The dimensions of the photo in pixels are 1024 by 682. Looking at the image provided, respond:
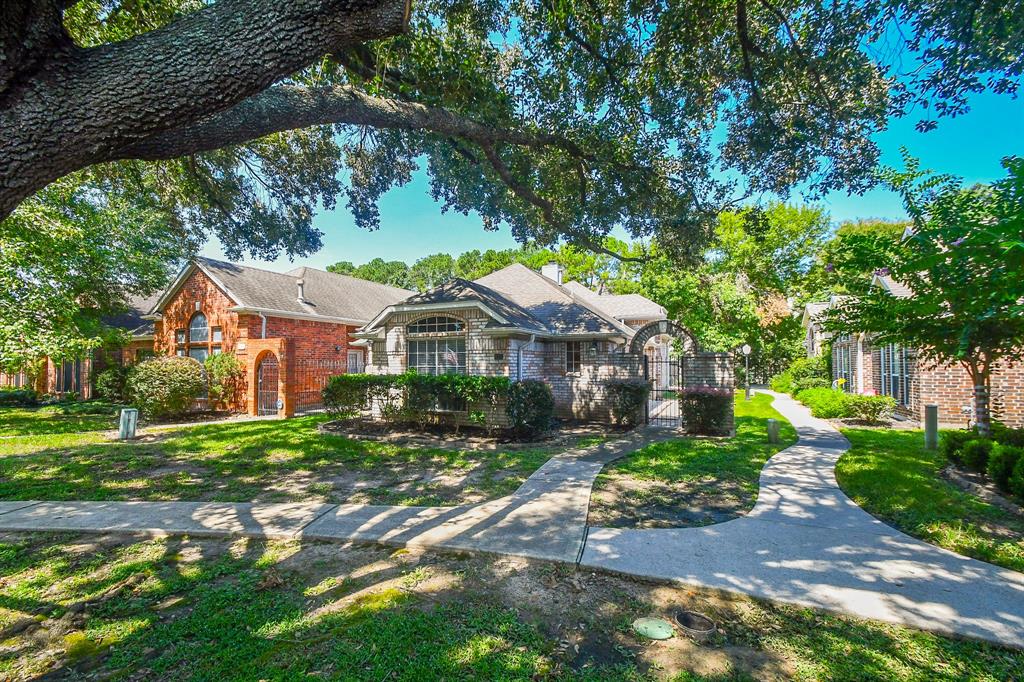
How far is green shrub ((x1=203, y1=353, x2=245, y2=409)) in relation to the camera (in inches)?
658

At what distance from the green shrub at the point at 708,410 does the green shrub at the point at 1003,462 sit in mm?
5045

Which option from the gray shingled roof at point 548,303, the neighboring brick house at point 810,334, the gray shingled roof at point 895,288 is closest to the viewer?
the gray shingled roof at point 895,288

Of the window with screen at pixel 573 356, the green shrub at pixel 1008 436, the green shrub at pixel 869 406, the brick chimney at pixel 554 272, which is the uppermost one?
the brick chimney at pixel 554 272

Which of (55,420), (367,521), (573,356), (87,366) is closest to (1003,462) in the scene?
(367,521)

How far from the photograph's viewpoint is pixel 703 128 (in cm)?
997

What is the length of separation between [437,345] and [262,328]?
8.53 meters

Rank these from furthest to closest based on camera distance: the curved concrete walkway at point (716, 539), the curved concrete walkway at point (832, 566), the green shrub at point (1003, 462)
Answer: the green shrub at point (1003, 462) → the curved concrete walkway at point (716, 539) → the curved concrete walkway at point (832, 566)

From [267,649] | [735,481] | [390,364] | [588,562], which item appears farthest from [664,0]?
[390,364]

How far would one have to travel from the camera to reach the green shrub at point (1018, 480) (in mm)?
5742

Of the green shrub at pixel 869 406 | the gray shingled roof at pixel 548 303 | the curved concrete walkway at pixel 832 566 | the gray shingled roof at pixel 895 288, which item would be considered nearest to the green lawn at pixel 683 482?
the curved concrete walkway at pixel 832 566

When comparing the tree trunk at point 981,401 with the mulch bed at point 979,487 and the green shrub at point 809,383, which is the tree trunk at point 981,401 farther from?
the green shrub at point 809,383

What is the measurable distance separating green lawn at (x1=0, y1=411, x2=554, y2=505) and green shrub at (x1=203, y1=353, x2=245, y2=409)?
16.3ft

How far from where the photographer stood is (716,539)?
482 cm

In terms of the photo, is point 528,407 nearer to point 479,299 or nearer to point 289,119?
point 479,299
